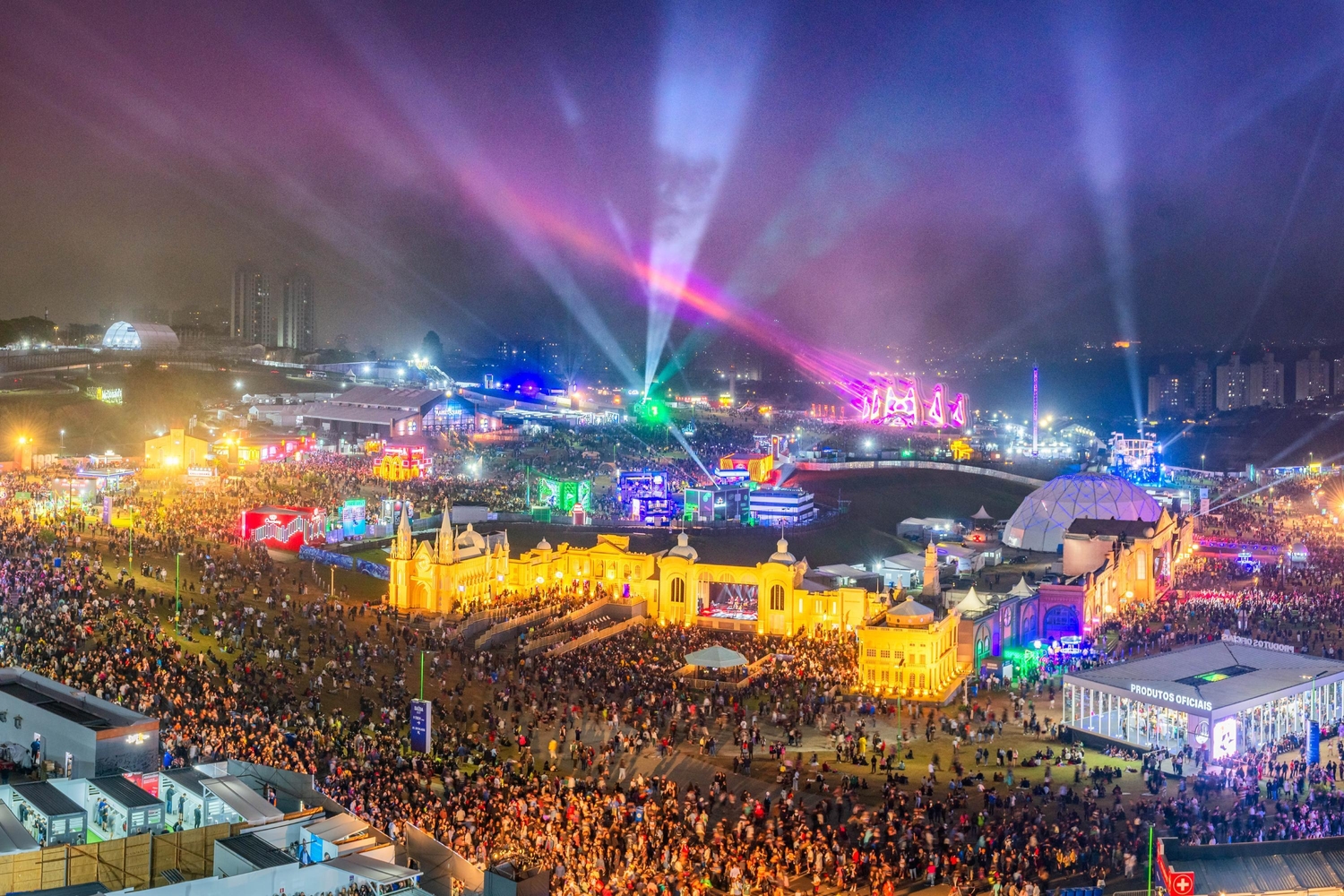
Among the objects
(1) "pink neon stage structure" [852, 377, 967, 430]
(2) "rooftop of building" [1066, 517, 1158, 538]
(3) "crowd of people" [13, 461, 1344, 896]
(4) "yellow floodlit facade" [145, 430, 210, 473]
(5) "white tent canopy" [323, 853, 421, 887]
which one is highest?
(1) "pink neon stage structure" [852, 377, 967, 430]

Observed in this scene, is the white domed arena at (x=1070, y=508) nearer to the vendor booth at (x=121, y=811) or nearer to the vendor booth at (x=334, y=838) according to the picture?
the vendor booth at (x=334, y=838)

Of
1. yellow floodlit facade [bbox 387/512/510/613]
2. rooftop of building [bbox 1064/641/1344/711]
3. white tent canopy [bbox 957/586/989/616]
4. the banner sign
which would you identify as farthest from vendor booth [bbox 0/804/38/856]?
white tent canopy [bbox 957/586/989/616]

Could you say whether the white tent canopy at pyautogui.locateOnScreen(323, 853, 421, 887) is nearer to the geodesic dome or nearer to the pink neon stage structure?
the pink neon stage structure

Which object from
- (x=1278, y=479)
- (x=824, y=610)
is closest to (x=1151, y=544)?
(x=824, y=610)

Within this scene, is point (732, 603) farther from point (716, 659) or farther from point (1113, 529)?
point (1113, 529)

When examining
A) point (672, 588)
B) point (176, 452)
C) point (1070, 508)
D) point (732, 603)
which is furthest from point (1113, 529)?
point (176, 452)

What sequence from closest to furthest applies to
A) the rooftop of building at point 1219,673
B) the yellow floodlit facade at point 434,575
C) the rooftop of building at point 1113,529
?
the rooftop of building at point 1219,673 < the yellow floodlit facade at point 434,575 < the rooftop of building at point 1113,529

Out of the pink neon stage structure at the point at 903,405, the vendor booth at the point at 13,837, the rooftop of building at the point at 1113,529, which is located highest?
the pink neon stage structure at the point at 903,405

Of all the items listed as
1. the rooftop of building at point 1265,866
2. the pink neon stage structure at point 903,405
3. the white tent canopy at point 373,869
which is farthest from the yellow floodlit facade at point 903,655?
the pink neon stage structure at point 903,405
